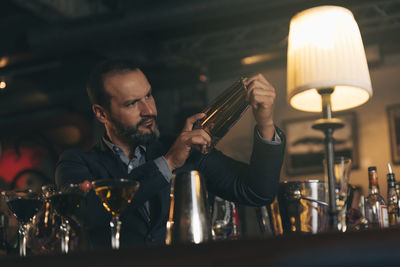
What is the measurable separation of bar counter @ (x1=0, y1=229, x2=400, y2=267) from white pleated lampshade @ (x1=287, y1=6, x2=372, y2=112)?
0.64 meters

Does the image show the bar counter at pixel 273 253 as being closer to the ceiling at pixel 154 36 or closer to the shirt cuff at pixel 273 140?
the shirt cuff at pixel 273 140

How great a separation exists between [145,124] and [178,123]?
13.2ft

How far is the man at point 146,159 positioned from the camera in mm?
1459

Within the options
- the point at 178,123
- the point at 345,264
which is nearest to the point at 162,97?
the point at 178,123

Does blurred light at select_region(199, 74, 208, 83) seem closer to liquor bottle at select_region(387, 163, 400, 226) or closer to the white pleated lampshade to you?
liquor bottle at select_region(387, 163, 400, 226)

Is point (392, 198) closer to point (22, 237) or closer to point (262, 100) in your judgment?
point (262, 100)

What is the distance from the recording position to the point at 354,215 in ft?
5.82

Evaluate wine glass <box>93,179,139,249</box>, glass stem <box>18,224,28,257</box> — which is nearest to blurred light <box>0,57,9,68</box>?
glass stem <box>18,224,28,257</box>

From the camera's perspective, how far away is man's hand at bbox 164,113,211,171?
1426 mm

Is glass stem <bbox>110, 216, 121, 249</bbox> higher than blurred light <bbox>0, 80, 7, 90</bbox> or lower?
lower

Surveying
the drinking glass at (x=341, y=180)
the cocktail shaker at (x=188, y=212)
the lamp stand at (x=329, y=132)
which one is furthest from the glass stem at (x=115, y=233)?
the drinking glass at (x=341, y=180)

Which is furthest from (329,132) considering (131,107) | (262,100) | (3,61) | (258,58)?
(3,61)

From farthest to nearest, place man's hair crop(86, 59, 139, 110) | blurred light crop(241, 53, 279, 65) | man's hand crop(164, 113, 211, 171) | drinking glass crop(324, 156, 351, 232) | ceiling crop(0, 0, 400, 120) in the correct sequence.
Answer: blurred light crop(241, 53, 279, 65) → ceiling crop(0, 0, 400, 120) → man's hair crop(86, 59, 139, 110) → man's hand crop(164, 113, 211, 171) → drinking glass crop(324, 156, 351, 232)

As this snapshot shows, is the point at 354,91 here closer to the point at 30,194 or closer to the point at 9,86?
the point at 30,194
